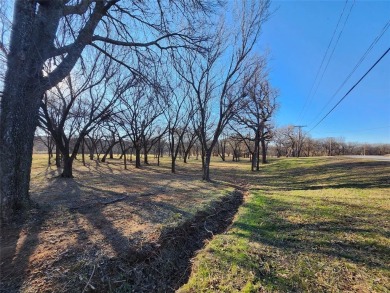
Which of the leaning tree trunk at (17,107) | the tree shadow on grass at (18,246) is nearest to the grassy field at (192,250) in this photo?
the tree shadow on grass at (18,246)

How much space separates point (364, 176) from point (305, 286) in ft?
34.8

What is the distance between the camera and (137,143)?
78.3ft

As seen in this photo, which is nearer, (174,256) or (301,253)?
(301,253)

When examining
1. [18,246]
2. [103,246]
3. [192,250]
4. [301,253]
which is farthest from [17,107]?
[301,253]

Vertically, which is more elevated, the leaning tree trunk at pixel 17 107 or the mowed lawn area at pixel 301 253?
the leaning tree trunk at pixel 17 107

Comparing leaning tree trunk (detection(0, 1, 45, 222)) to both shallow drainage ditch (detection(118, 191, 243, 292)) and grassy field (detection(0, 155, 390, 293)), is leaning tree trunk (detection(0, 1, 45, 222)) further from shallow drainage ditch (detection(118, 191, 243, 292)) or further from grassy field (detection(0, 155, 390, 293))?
shallow drainage ditch (detection(118, 191, 243, 292))

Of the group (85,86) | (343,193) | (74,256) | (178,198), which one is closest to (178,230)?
(74,256)

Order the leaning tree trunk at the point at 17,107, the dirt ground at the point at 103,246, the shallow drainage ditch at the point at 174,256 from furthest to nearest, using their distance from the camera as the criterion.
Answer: the leaning tree trunk at the point at 17,107 < the shallow drainage ditch at the point at 174,256 < the dirt ground at the point at 103,246

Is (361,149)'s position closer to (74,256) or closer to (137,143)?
(137,143)

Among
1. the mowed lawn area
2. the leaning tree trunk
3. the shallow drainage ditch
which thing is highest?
the leaning tree trunk

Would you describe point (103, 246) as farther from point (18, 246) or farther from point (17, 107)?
point (17, 107)

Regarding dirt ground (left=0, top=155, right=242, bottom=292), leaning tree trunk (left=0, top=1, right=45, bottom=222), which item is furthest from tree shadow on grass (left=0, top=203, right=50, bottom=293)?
leaning tree trunk (left=0, top=1, right=45, bottom=222)

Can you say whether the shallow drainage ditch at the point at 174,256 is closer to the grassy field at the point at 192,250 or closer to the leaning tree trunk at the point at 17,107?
the grassy field at the point at 192,250

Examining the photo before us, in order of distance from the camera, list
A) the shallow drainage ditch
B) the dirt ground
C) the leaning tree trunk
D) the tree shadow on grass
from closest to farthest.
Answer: the tree shadow on grass < the dirt ground < the shallow drainage ditch < the leaning tree trunk
